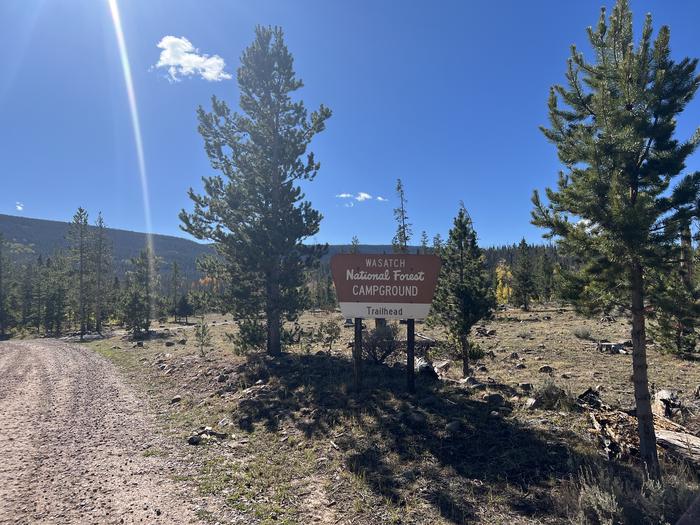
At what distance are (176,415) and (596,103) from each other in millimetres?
11938

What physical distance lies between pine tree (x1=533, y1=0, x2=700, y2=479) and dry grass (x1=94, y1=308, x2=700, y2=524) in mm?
1553

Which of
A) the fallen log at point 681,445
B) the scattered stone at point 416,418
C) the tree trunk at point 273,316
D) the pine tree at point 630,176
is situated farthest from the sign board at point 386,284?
the tree trunk at point 273,316

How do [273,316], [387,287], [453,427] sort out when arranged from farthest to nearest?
[273,316]
[387,287]
[453,427]

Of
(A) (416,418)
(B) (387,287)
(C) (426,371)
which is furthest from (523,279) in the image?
(A) (416,418)

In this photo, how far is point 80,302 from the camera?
139ft

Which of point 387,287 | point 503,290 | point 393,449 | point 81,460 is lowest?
point 81,460

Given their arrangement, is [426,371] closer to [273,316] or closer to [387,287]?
[387,287]

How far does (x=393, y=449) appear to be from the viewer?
7.41 meters

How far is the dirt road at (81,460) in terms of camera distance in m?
5.44

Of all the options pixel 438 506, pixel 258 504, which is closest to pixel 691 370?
pixel 438 506

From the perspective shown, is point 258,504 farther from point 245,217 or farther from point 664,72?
point 245,217

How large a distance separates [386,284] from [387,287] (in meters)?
0.09

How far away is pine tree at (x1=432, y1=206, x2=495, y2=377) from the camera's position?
48.1ft

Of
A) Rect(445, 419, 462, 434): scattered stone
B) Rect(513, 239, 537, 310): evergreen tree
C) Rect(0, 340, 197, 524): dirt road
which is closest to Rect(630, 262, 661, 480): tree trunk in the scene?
Rect(445, 419, 462, 434): scattered stone
